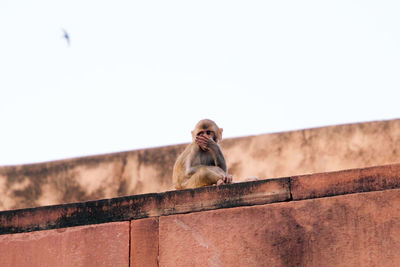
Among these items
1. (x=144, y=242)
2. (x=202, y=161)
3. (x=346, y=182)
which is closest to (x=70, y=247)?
(x=144, y=242)

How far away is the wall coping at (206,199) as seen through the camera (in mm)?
5022

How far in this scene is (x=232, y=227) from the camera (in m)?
5.07

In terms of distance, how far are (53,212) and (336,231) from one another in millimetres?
1793

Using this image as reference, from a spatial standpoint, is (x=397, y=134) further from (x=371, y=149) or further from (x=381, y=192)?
(x=381, y=192)

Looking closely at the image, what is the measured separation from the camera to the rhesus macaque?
19.2 ft

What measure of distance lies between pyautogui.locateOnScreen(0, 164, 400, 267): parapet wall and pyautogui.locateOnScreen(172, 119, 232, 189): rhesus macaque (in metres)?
0.60

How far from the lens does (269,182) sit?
5.16 m

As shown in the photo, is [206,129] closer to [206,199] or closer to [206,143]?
[206,143]

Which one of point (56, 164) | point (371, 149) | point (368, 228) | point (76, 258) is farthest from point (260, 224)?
point (56, 164)

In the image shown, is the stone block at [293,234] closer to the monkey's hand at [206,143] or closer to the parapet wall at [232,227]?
the parapet wall at [232,227]

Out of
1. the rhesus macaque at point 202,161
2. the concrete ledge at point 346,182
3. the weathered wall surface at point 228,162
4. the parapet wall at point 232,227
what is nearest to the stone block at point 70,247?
the parapet wall at point 232,227

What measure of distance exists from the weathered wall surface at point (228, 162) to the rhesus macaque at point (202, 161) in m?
2.59

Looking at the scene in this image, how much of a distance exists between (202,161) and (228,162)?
2914 mm

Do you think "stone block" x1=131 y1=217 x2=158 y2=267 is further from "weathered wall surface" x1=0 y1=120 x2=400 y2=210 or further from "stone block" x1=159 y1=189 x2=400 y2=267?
"weathered wall surface" x1=0 y1=120 x2=400 y2=210
